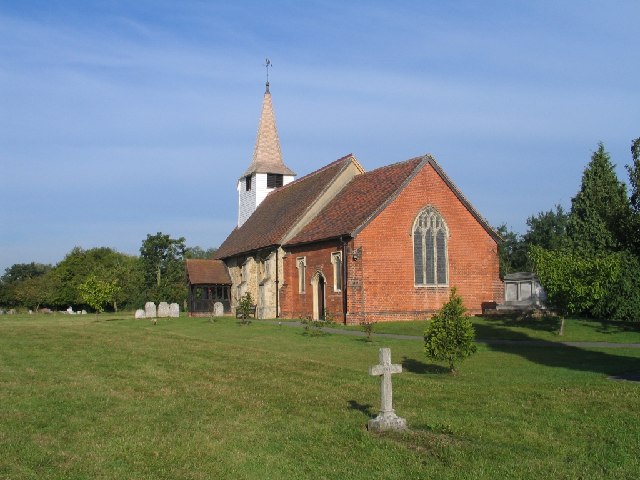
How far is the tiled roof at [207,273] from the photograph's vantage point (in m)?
50.1

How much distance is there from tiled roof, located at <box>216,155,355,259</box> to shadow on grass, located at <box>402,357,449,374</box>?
2153cm

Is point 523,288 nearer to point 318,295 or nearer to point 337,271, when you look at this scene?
point 318,295

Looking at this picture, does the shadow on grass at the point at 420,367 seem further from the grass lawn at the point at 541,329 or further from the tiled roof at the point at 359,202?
the tiled roof at the point at 359,202

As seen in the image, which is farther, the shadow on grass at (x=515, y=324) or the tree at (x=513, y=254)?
the tree at (x=513, y=254)

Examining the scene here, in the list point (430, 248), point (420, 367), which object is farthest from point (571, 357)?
point (430, 248)

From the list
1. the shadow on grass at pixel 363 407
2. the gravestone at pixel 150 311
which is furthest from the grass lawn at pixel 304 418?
the gravestone at pixel 150 311

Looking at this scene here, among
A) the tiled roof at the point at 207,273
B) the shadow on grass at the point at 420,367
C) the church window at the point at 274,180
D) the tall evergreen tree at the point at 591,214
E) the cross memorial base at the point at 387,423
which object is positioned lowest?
the shadow on grass at the point at 420,367

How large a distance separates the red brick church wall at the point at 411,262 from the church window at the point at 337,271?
1.75 metres

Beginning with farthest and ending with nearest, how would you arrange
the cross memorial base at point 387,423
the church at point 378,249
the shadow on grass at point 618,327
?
the church at point 378,249, the shadow on grass at point 618,327, the cross memorial base at point 387,423

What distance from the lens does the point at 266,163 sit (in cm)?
5344

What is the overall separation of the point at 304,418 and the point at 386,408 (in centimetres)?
153

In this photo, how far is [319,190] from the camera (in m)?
41.1

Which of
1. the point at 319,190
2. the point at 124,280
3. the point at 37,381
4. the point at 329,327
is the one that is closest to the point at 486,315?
the point at 329,327

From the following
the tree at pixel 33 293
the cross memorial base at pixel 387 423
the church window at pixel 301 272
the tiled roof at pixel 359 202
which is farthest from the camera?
the tree at pixel 33 293
